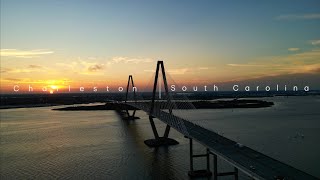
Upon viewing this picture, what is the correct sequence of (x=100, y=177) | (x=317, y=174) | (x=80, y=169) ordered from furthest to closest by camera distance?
(x=80, y=169), (x=100, y=177), (x=317, y=174)

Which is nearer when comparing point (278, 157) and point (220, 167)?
point (220, 167)

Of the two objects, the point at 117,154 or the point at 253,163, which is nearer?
the point at 253,163

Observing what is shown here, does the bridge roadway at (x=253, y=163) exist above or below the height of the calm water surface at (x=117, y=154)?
above

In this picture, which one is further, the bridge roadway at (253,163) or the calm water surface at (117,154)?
the calm water surface at (117,154)

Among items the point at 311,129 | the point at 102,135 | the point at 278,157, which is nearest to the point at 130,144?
the point at 102,135

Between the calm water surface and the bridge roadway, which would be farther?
the calm water surface

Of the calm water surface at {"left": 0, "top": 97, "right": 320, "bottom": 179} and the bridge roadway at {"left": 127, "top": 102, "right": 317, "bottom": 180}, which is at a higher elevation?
the bridge roadway at {"left": 127, "top": 102, "right": 317, "bottom": 180}

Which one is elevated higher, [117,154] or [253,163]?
[253,163]

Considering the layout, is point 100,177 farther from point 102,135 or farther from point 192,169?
point 102,135

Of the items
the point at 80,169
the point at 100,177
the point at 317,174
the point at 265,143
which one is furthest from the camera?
the point at 265,143
